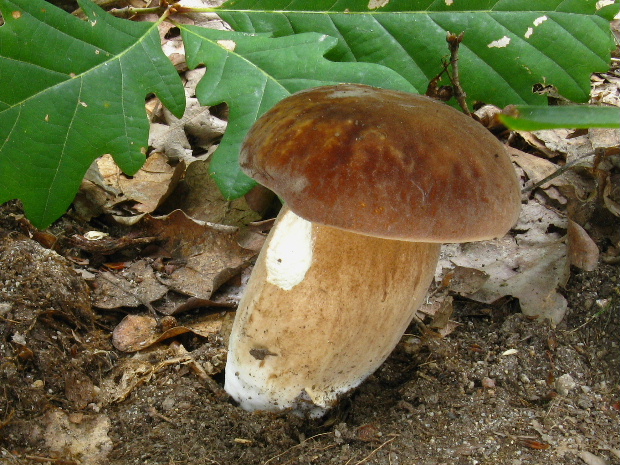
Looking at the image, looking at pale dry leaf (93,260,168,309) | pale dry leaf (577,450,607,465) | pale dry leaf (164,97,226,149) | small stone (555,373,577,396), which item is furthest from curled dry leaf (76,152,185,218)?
pale dry leaf (577,450,607,465)

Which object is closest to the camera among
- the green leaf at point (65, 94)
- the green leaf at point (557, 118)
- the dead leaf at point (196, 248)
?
the green leaf at point (557, 118)

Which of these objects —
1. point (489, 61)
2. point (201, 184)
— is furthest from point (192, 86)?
point (489, 61)

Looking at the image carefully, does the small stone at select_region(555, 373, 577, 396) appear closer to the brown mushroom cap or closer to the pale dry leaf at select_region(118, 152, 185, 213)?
the brown mushroom cap

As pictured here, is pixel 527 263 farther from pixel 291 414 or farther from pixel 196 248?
pixel 196 248

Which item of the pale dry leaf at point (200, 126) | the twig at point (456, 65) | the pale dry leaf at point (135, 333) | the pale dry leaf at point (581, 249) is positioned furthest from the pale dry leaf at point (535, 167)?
the pale dry leaf at point (135, 333)

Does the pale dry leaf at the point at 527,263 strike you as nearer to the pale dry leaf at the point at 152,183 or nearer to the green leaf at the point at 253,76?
the green leaf at the point at 253,76
